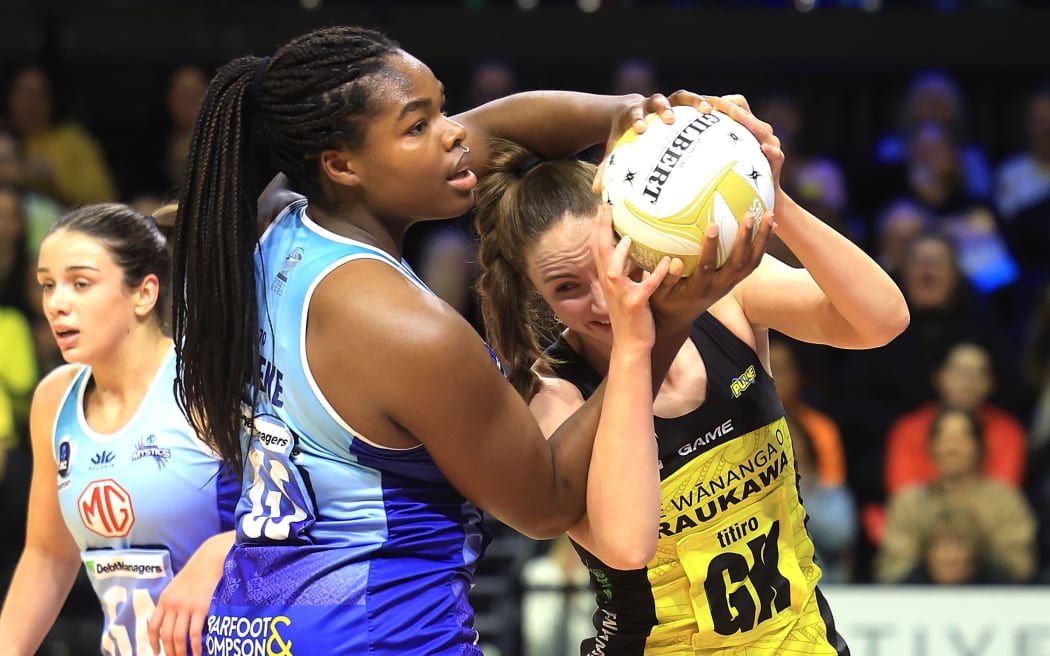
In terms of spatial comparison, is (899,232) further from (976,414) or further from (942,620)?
(942,620)

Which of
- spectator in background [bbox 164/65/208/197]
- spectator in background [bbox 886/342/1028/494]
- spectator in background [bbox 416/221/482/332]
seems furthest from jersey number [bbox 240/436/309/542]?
spectator in background [bbox 164/65/208/197]

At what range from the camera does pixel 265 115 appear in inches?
89.5

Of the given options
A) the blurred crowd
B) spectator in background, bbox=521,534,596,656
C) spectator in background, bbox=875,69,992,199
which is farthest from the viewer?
spectator in background, bbox=875,69,992,199

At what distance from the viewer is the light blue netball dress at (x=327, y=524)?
2166 mm

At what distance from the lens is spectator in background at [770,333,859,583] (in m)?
5.84

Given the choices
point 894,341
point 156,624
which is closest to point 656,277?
point 156,624

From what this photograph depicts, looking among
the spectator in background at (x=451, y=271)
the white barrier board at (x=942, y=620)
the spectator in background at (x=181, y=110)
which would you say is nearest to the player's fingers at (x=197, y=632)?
the white barrier board at (x=942, y=620)

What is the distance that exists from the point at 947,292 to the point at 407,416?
4742 mm

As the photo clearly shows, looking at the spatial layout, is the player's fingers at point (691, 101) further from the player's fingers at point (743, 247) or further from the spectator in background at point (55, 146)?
the spectator in background at point (55, 146)

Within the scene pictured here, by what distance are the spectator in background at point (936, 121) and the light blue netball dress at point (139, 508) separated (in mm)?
5428

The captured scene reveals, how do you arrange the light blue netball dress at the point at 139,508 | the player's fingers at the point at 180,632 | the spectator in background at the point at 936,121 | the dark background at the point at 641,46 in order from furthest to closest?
1. the dark background at the point at 641,46
2. the spectator in background at the point at 936,121
3. the light blue netball dress at the point at 139,508
4. the player's fingers at the point at 180,632

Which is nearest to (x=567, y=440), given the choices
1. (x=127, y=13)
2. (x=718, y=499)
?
(x=718, y=499)

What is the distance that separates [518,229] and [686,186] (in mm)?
496

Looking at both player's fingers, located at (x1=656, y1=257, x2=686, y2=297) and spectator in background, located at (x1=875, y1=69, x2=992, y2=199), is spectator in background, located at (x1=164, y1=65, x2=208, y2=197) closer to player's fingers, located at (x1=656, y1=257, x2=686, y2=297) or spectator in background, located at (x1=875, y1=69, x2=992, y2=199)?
spectator in background, located at (x1=875, y1=69, x2=992, y2=199)
